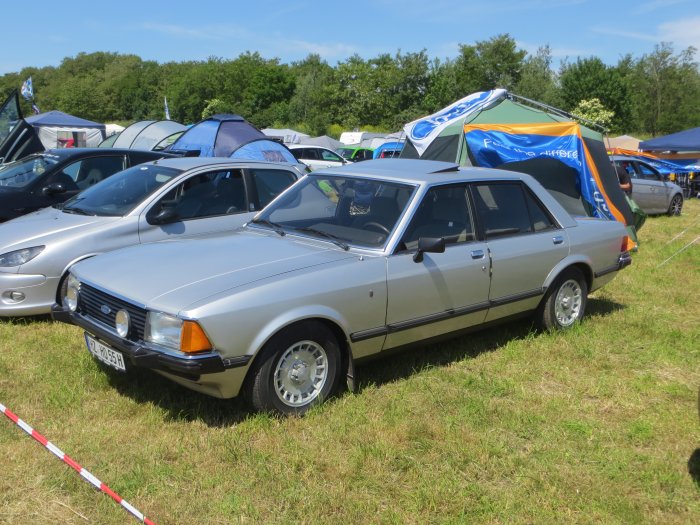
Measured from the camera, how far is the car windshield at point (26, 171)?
764cm

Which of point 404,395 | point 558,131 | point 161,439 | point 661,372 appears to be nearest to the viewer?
point 161,439

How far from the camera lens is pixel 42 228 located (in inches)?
231

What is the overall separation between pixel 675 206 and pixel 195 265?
15460 millimetres

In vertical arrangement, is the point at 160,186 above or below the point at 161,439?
above

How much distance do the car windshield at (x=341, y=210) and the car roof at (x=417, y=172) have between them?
0.08m

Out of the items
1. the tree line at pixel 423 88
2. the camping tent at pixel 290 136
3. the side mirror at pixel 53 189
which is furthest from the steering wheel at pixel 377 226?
the tree line at pixel 423 88

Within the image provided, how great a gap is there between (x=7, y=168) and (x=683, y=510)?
823 centimetres

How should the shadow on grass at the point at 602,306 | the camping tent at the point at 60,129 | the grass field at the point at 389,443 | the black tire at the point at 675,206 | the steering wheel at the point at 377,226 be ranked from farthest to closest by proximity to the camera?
the camping tent at the point at 60,129
the black tire at the point at 675,206
the shadow on grass at the point at 602,306
the steering wheel at the point at 377,226
the grass field at the point at 389,443

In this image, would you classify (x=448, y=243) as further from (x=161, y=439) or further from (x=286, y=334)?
(x=161, y=439)

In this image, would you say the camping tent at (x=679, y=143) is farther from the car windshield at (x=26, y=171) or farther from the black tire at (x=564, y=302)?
the car windshield at (x=26, y=171)

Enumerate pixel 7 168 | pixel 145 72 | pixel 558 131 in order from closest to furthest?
pixel 7 168
pixel 558 131
pixel 145 72

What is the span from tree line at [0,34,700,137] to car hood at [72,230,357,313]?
5355 cm

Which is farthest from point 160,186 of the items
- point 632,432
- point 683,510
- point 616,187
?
point 616,187

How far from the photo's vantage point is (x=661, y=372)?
17.1ft
